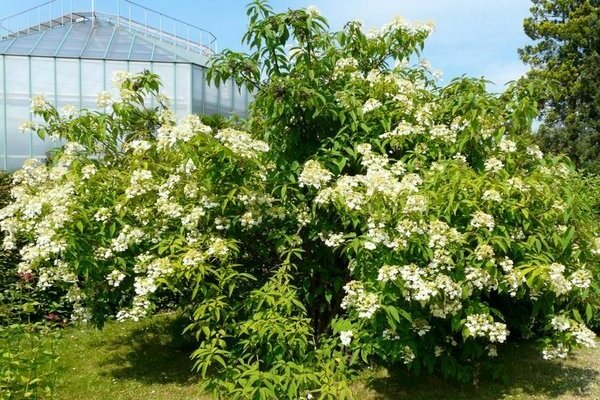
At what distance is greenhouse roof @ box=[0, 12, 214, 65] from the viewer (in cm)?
1579

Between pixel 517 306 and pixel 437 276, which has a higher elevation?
pixel 437 276

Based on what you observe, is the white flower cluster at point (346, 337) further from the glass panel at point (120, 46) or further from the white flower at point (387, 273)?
the glass panel at point (120, 46)

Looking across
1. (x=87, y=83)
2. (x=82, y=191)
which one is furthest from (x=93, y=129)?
(x=87, y=83)

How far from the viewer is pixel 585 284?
11.0 feet

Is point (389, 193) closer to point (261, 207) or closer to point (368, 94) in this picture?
point (261, 207)

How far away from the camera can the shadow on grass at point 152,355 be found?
4.89 metres

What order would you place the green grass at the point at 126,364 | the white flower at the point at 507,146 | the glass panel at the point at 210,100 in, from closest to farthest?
the white flower at the point at 507,146, the green grass at the point at 126,364, the glass panel at the point at 210,100

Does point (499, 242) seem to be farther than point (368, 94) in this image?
No

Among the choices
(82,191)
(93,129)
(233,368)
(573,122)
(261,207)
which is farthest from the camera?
(573,122)

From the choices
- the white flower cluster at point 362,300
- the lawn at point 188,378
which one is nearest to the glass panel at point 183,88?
the lawn at point 188,378

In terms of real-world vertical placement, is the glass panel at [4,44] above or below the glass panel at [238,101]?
above

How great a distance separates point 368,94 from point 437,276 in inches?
63.5

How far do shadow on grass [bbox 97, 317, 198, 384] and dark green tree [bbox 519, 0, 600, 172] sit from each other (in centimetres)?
1106

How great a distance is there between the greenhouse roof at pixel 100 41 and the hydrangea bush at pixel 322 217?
467 inches
